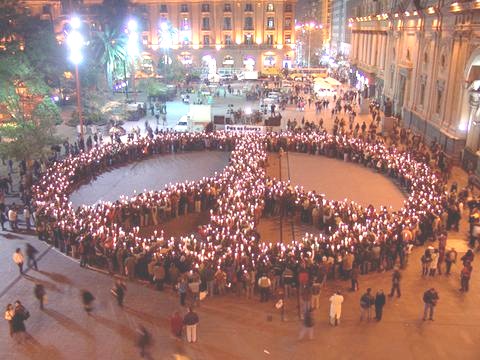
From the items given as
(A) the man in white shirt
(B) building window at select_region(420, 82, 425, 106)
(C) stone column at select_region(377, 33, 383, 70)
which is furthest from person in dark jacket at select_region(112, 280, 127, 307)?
(C) stone column at select_region(377, 33, 383, 70)

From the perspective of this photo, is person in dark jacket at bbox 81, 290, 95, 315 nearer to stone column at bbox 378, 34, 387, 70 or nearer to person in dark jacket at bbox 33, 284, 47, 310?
person in dark jacket at bbox 33, 284, 47, 310

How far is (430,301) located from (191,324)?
663 centimetres

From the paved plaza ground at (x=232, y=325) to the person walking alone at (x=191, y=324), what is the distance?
0.21 m

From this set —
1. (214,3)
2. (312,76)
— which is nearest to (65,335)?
(312,76)

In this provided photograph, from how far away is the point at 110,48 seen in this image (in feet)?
183

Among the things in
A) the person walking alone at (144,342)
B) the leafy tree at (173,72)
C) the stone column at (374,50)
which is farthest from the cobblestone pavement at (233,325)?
the leafy tree at (173,72)

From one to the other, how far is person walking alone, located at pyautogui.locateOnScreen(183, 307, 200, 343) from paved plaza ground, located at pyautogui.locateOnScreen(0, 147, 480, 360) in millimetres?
209

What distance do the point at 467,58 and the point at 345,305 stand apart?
69.4ft

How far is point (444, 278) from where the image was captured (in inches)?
659

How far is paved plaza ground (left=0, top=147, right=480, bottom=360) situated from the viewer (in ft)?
42.5

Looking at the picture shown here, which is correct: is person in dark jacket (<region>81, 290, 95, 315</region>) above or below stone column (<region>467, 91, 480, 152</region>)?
below

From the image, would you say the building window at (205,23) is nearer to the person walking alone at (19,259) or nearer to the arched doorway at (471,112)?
the arched doorway at (471,112)

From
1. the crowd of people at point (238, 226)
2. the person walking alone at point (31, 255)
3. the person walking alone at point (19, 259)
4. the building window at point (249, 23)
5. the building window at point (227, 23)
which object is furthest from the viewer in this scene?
the building window at point (227, 23)

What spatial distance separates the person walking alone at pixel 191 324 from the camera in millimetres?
13102
